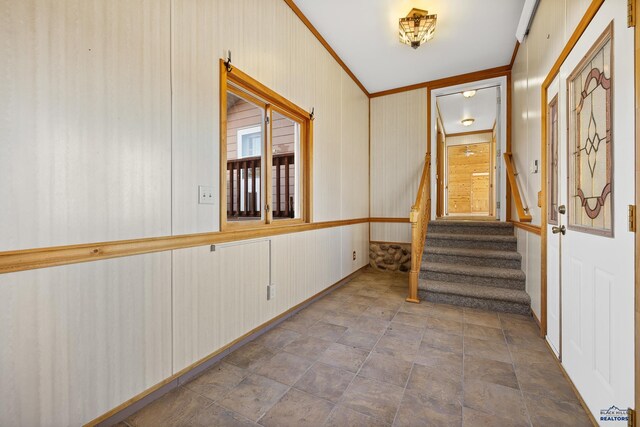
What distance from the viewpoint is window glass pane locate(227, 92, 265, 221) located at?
250 cm

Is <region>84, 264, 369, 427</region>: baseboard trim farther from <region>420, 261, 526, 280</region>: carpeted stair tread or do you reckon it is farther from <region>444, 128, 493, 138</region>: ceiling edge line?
<region>444, 128, 493, 138</region>: ceiling edge line

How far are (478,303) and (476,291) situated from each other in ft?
0.42

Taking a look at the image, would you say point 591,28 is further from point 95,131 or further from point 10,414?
point 10,414

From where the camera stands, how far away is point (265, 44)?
2.36m

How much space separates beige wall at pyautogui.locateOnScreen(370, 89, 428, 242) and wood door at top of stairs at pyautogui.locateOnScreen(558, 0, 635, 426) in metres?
2.69

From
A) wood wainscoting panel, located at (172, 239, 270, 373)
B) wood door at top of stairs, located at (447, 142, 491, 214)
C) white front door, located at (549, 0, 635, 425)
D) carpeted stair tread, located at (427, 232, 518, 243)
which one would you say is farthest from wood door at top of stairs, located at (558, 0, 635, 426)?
wood door at top of stairs, located at (447, 142, 491, 214)

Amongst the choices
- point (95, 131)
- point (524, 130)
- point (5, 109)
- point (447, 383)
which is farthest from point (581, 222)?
point (5, 109)

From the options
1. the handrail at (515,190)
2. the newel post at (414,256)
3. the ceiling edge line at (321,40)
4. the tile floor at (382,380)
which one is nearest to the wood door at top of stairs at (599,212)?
the tile floor at (382,380)

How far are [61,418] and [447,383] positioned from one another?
2011 mm

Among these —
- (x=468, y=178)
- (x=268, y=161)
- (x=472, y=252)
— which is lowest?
(x=472, y=252)

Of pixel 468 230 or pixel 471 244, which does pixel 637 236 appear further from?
pixel 468 230

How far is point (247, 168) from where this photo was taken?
260cm

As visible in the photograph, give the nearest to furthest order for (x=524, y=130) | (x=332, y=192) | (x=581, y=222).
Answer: (x=581, y=222)
(x=524, y=130)
(x=332, y=192)

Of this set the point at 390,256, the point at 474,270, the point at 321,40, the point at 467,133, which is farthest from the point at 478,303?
the point at 467,133
